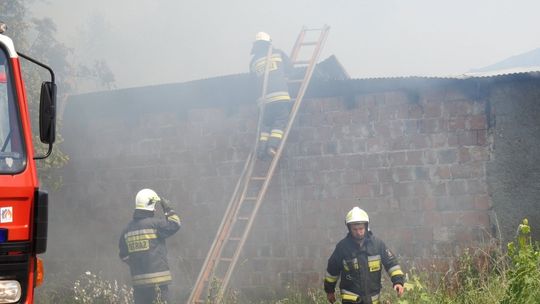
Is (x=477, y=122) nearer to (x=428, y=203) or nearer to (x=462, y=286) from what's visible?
(x=428, y=203)

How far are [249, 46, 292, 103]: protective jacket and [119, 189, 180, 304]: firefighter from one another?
5.95ft

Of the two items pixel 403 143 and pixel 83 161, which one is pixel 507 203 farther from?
pixel 83 161

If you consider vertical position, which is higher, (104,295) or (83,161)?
(83,161)

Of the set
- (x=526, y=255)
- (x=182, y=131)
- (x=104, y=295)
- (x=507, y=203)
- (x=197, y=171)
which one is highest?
(x=182, y=131)

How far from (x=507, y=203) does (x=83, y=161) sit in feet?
18.7

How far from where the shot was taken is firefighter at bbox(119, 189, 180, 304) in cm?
670

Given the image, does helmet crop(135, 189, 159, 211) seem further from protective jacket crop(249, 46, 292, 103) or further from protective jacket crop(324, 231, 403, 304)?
protective jacket crop(324, 231, 403, 304)

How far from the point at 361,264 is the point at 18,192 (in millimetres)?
3098

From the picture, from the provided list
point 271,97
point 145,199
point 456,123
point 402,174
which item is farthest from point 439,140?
point 145,199

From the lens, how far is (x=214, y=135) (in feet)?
28.0

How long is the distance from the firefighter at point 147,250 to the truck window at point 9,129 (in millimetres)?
2851

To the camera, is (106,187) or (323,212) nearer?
(323,212)

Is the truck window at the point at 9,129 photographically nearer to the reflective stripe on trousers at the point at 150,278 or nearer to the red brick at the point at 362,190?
the reflective stripe on trousers at the point at 150,278

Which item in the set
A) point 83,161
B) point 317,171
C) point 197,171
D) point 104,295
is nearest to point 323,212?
point 317,171
